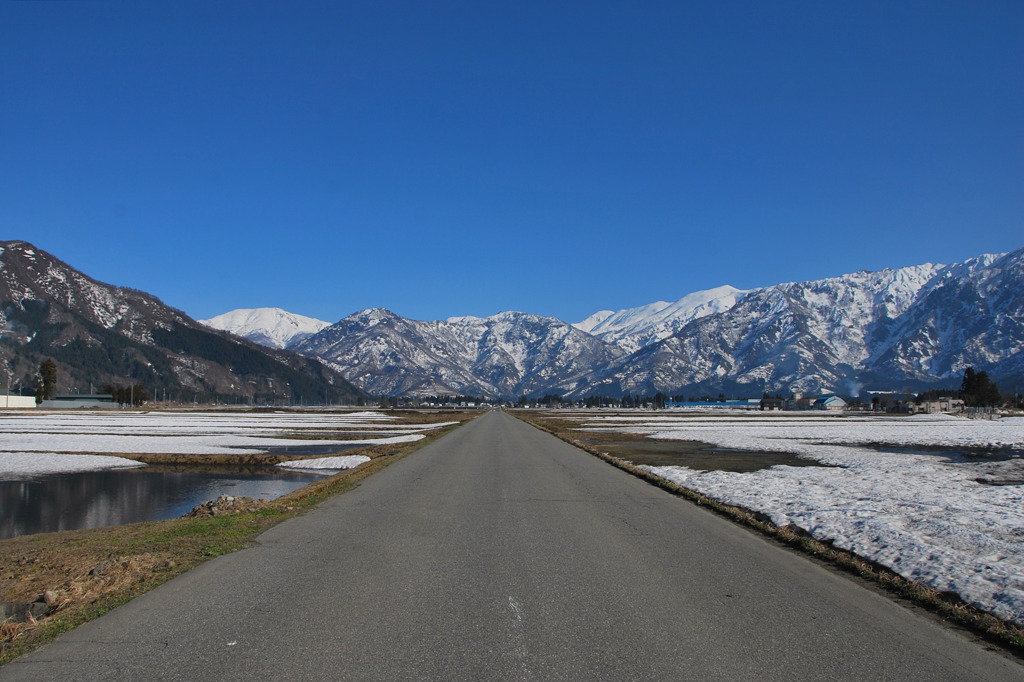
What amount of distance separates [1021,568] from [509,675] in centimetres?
822

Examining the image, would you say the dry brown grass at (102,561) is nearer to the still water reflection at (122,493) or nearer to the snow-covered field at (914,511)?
the still water reflection at (122,493)

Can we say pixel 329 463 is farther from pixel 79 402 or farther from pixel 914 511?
pixel 79 402

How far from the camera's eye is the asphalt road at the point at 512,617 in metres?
5.99

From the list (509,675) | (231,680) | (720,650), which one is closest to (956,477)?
(720,650)

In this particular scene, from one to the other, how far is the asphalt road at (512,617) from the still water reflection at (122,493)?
8.89 meters

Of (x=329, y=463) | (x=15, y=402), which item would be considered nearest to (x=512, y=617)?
(x=329, y=463)

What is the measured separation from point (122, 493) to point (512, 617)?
21.7 meters

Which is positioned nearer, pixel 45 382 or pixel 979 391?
pixel 979 391

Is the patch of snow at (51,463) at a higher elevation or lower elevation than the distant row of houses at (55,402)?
lower

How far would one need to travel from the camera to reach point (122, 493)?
23.8m

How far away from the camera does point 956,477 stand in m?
23.5

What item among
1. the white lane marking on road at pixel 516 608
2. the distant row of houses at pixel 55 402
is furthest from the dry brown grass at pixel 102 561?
the distant row of houses at pixel 55 402

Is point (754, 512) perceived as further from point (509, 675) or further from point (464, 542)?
point (509, 675)

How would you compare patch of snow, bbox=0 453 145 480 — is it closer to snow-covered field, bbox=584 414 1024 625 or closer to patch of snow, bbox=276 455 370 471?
patch of snow, bbox=276 455 370 471
